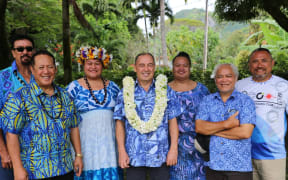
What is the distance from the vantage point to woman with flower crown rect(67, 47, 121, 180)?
302 cm

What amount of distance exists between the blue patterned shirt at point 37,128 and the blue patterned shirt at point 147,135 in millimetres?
738

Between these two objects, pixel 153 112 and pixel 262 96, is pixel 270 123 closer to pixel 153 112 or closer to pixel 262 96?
pixel 262 96

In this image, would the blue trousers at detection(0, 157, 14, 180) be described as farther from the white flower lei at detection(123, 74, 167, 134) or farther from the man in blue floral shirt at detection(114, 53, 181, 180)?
the white flower lei at detection(123, 74, 167, 134)

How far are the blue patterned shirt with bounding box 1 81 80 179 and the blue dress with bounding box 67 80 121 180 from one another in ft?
1.96

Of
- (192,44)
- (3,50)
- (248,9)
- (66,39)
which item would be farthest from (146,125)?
(192,44)

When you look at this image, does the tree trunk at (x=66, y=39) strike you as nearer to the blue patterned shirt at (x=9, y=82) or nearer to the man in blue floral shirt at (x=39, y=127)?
the blue patterned shirt at (x=9, y=82)

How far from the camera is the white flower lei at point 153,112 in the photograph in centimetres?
282

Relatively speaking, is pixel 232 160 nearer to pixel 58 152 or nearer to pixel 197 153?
pixel 197 153

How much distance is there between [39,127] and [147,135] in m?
1.14

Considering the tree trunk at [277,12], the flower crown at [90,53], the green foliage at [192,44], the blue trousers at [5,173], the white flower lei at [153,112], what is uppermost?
the green foliage at [192,44]

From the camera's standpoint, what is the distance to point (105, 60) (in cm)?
329

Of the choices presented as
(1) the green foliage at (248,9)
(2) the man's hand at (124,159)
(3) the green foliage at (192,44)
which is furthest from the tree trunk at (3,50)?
(3) the green foliage at (192,44)

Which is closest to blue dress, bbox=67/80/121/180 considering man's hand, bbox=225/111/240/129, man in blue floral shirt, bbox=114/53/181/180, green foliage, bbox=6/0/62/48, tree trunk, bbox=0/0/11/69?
man in blue floral shirt, bbox=114/53/181/180

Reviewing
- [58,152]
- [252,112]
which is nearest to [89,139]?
[58,152]
